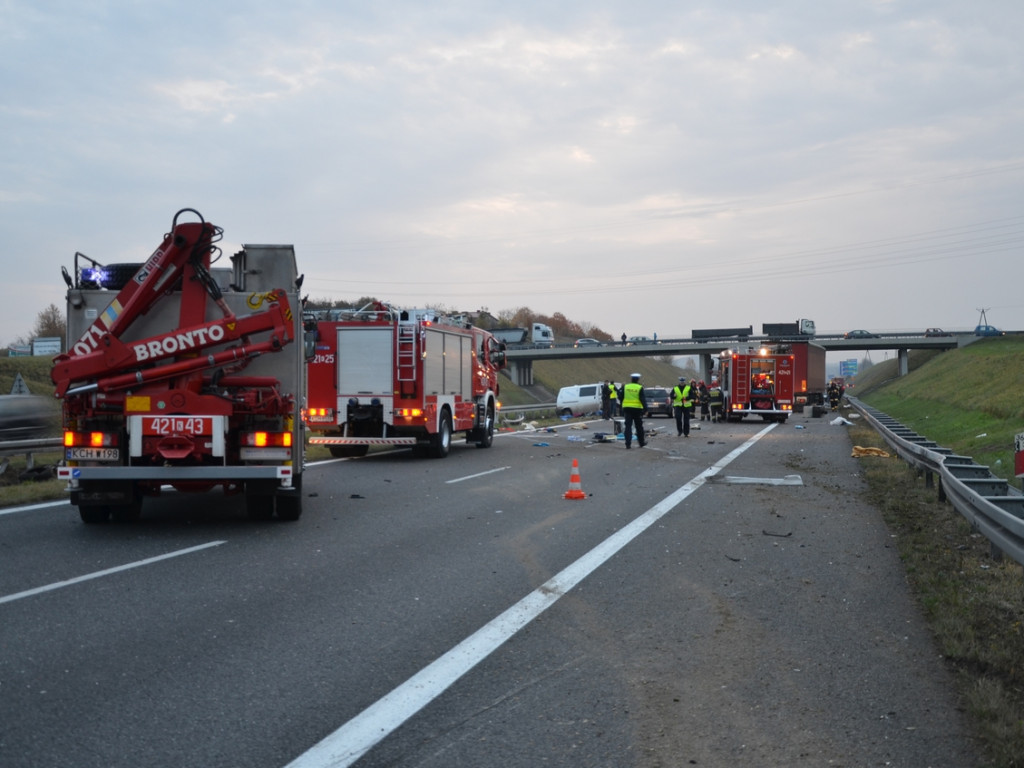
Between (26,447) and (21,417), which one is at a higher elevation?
(21,417)

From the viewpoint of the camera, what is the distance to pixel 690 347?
84875mm

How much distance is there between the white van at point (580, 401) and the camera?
1843 inches

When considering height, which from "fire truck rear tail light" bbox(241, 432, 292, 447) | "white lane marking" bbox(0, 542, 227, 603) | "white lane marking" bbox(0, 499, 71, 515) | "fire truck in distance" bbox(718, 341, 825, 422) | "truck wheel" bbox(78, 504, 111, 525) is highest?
"fire truck in distance" bbox(718, 341, 825, 422)

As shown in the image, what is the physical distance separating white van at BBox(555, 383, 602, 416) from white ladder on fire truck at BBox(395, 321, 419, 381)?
2751cm

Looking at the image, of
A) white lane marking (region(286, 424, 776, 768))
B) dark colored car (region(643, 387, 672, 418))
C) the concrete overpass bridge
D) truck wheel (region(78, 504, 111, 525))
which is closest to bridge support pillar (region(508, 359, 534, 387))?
the concrete overpass bridge

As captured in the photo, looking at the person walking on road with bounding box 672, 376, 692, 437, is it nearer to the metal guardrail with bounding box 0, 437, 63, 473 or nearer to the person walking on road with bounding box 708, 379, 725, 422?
the person walking on road with bounding box 708, 379, 725, 422

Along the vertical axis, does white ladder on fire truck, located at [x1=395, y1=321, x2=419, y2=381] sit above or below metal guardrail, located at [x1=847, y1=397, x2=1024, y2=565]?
above

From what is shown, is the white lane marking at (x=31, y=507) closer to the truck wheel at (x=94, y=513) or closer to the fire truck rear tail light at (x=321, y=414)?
the truck wheel at (x=94, y=513)

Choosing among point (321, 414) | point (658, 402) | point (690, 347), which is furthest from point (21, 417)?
point (690, 347)

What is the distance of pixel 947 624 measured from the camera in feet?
20.5

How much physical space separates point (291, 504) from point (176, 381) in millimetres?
1934

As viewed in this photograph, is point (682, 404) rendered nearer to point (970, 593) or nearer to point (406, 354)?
point (406, 354)

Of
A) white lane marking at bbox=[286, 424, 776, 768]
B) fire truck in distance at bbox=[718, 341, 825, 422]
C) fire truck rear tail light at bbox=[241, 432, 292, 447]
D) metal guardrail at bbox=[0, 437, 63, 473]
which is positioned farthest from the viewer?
fire truck in distance at bbox=[718, 341, 825, 422]

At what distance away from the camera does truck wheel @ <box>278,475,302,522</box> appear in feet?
35.5
